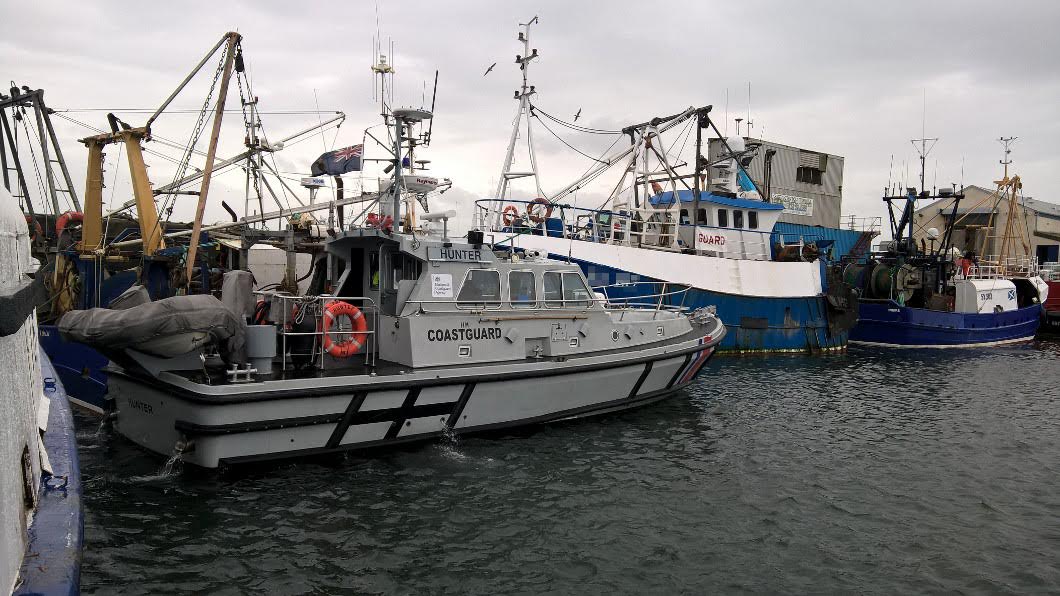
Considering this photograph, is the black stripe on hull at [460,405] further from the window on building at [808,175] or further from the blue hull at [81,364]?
the window on building at [808,175]

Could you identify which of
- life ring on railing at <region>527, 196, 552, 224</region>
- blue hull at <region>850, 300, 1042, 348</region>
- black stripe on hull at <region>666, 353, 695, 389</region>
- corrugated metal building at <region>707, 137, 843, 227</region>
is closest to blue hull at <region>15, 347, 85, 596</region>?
black stripe on hull at <region>666, 353, 695, 389</region>

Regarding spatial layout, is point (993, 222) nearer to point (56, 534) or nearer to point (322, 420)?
point (322, 420)

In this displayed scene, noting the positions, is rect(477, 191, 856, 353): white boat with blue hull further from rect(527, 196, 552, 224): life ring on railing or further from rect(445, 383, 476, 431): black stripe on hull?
rect(445, 383, 476, 431): black stripe on hull

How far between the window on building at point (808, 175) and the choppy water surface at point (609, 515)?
2840 centimetres

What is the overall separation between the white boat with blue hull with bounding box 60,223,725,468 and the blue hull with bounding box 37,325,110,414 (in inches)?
64.7

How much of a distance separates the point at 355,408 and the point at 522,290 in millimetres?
3232

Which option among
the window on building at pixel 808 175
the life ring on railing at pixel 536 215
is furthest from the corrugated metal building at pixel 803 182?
the life ring on railing at pixel 536 215

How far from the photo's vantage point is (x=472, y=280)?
10000mm

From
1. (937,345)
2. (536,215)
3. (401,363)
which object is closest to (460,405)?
(401,363)

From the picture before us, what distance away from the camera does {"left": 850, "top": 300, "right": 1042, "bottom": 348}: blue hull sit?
23.9 meters

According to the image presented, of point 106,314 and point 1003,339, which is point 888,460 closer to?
point 106,314

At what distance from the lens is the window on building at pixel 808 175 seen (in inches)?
1491

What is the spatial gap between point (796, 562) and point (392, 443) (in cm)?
507

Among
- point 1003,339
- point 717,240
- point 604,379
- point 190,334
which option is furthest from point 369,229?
point 1003,339
